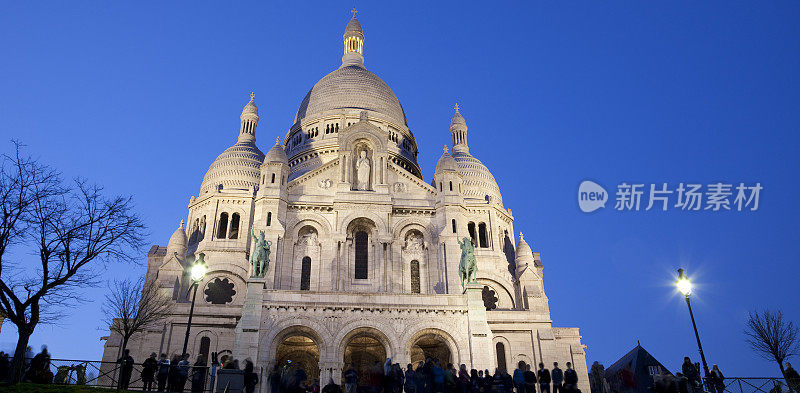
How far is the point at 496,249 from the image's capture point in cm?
4909

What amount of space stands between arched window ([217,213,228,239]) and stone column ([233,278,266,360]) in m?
17.1

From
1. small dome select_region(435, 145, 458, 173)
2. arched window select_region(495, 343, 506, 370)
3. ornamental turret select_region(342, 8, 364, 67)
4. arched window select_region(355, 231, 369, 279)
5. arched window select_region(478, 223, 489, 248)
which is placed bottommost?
arched window select_region(495, 343, 506, 370)

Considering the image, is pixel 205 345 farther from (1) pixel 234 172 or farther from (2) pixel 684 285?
(2) pixel 684 285

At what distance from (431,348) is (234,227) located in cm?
2130

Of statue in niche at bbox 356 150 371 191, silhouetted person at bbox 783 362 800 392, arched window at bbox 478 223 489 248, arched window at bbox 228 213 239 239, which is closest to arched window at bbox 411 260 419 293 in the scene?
statue in niche at bbox 356 150 371 191

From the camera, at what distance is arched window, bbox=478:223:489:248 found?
49.8 metres

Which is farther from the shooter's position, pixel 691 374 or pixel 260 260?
pixel 260 260

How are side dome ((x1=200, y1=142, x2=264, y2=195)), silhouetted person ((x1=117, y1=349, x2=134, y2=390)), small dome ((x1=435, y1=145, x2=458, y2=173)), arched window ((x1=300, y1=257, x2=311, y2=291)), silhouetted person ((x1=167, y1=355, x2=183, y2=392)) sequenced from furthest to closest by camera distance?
side dome ((x1=200, y1=142, x2=264, y2=195)) → small dome ((x1=435, y1=145, x2=458, y2=173)) → arched window ((x1=300, y1=257, x2=311, y2=291)) → silhouetted person ((x1=167, y1=355, x2=183, y2=392)) → silhouetted person ((x1=117, y1=349, x2=134, y2=390))

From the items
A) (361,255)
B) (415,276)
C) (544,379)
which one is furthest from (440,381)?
(361,255)

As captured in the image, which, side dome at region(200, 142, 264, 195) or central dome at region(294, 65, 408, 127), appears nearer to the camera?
side dome at region(200, 142, 264, 195)

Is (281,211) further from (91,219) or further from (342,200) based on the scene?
(91,219)

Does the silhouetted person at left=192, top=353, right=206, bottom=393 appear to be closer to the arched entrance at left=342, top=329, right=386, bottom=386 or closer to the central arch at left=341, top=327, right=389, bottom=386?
the central arch at left=341, top=327, right=389, bottom=386

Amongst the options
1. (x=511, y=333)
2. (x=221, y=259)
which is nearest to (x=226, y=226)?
(x=221, y=259)

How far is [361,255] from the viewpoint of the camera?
128 feet
